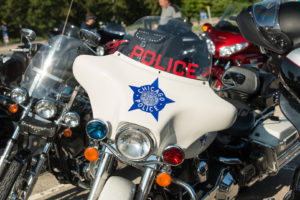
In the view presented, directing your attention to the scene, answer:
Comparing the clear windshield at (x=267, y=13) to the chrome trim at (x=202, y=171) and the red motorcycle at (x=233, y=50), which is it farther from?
the red motorcycle at (x=233, y=50)

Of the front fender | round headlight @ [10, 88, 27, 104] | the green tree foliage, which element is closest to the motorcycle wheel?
the front fender

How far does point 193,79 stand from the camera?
2.28 m

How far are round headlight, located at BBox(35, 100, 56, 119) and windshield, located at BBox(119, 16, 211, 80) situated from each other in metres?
0.71

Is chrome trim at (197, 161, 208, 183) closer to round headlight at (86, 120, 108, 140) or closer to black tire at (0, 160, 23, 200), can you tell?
round headlight at (86, 120, 108, 140)

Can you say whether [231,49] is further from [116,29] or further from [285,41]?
[285,41]

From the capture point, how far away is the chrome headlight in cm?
658

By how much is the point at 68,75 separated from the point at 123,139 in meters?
1.26

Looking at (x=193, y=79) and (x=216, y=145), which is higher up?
(x=193, y=79)

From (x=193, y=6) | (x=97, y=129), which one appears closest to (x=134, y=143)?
(x=97, y=129)

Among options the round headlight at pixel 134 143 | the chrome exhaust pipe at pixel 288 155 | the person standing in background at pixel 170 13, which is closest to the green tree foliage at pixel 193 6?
the person standing in background at pixel 170 13

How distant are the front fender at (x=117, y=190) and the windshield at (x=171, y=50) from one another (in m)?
0.73

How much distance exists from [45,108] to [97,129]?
78 cm

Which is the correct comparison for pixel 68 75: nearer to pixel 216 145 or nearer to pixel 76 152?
pixel 76 152

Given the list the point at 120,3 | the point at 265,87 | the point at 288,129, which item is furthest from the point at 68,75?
the point at 120,3
